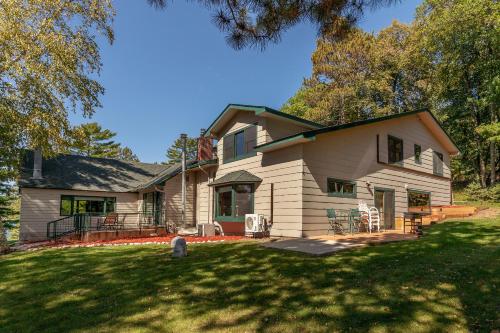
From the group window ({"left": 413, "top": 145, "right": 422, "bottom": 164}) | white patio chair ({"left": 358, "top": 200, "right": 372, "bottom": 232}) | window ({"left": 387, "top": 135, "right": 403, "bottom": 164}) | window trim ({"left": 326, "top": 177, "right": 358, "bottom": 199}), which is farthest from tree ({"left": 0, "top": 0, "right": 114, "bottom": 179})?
window ({"left": 413, "top": 145, "right": 422, "bottom": 164})

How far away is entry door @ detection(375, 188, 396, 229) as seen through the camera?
15.0 metres

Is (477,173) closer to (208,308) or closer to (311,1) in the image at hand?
(311,1)

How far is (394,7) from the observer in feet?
18.3

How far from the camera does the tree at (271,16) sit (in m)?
6.13

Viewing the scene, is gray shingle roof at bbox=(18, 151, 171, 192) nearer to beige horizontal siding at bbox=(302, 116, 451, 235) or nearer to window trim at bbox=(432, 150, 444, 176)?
beige horizontal siding at bbox=(302, 116, 451, 235)

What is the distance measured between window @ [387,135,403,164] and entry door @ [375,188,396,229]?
1.67 m

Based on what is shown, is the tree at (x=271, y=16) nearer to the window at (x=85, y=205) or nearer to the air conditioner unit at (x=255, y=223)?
the air conditioner unit at (x=255, y=223)

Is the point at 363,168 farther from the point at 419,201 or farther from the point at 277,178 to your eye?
the point at 419,201

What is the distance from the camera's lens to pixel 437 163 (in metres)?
19.5

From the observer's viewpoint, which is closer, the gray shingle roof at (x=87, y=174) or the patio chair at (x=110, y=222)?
the patio chair at (x=110, y=222)

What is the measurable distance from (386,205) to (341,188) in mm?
3485

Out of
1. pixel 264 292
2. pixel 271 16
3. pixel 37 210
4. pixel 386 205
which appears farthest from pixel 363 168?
pixel 37 210

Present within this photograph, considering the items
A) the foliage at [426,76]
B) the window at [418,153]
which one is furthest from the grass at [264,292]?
the foliage at [426,76]

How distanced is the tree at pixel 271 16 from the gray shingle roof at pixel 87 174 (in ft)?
54.2
